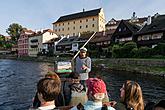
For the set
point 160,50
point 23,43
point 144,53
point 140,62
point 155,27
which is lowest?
point 140,62

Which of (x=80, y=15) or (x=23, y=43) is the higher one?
(x=80, y=15)

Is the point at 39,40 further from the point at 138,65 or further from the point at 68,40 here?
the point at 138,65

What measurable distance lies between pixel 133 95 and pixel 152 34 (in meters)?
44.9

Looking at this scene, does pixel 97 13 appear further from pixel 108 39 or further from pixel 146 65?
pixel 146 65

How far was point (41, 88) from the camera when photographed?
2.95 metres

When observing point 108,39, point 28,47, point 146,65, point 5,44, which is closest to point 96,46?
point 108,39

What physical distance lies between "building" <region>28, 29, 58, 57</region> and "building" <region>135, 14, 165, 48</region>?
45982mm

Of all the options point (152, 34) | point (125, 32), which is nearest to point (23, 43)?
point (125, 32)

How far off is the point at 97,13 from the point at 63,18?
842 inches

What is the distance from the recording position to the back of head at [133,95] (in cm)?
349

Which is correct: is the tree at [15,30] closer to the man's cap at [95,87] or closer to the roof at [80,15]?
the roof at [80,15]

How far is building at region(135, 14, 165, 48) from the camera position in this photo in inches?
1727

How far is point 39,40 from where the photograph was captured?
8906 centimetres

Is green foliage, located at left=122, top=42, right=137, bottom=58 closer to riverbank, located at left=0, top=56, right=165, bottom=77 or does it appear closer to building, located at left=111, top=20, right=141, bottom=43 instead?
riverbank, located at left=0, top=56, right=165, bottom=77
